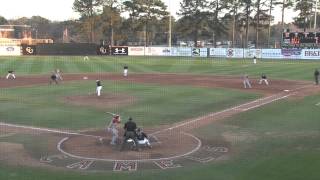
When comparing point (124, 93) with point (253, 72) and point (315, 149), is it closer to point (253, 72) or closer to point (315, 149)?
point (315, 149)

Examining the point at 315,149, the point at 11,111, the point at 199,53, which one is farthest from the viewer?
the point at 199,53

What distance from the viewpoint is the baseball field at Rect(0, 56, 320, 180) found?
15.4m

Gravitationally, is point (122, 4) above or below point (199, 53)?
above

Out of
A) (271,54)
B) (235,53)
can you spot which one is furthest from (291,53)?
(235,53)

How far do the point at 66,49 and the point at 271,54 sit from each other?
123ft

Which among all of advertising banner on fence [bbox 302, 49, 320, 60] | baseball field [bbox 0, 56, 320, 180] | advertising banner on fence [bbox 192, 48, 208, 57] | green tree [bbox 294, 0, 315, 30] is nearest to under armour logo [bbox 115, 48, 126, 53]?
advertising banner on fence [bbox 192, 48, 208, 57]

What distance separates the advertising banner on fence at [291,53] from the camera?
78062 mm

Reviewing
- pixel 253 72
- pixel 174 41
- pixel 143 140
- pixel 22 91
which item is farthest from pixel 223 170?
pixel 174 41

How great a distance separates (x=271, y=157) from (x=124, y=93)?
1925 cm

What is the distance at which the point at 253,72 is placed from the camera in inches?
2141

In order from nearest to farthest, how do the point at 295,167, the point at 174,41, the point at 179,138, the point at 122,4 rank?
the point at 295,167 < the point at 179,138 < the point at 122,4 < the point at 174,41

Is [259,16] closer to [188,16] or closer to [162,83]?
[188,16]

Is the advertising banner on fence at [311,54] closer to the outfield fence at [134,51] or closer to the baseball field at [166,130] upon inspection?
the outfield fence at [134,51]

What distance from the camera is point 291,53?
78562 mm
